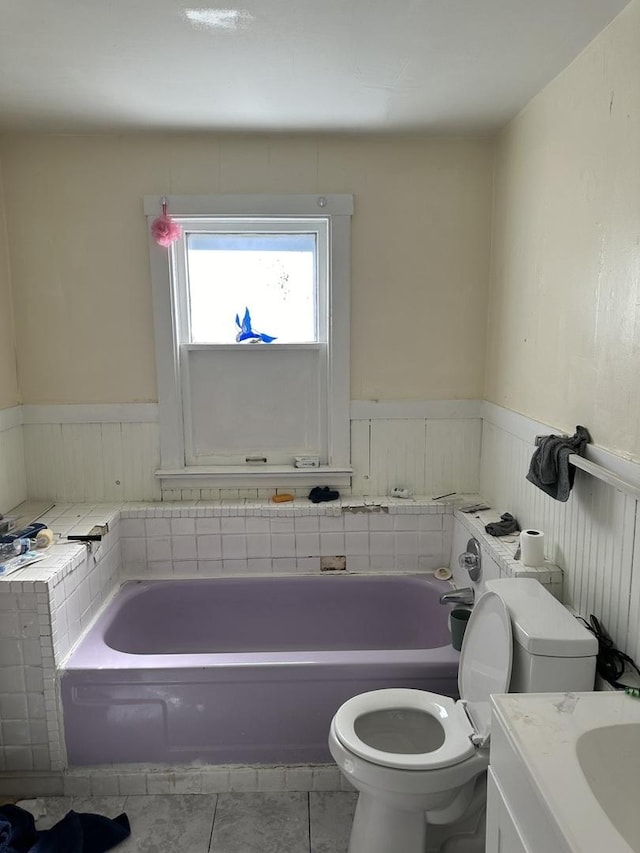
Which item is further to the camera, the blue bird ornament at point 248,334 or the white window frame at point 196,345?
the blue bird ornament at point 248,334

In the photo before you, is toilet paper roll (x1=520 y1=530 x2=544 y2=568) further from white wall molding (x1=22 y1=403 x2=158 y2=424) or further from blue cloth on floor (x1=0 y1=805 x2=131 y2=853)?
white wall molding (x1=22 y1=403 x2=158 y2=424)

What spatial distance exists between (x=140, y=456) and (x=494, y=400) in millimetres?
1668

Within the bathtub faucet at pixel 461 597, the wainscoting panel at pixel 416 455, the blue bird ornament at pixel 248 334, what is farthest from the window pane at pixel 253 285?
the bathtub faucet at pixel 461 597

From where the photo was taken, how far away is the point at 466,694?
1945mm

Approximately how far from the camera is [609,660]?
1.61m

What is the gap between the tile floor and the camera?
1975 millimetres

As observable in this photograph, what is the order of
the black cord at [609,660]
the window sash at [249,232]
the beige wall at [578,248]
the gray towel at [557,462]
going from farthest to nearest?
the window sash at [249,232] < the gray towel at [557,462] < the beige wall at [578,248] < the black cord at [609,660]

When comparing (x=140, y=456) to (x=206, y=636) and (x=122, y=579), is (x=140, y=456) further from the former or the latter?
(x=206, y=636)

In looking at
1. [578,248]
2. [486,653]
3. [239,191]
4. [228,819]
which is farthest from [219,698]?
[239,191]

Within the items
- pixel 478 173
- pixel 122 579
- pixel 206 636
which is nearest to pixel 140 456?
pixel 122 579

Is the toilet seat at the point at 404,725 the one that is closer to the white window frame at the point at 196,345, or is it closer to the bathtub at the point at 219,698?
the bathtub at the point at 219,698

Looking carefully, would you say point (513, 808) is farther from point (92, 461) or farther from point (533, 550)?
point (92, 461)

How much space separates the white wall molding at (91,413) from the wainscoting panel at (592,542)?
168 cm

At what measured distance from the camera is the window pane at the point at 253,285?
2.90 meters
